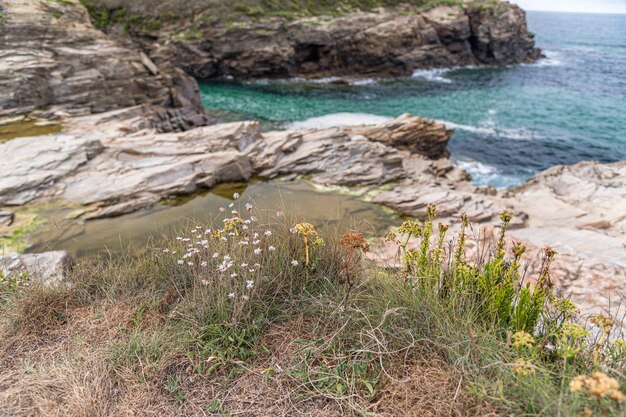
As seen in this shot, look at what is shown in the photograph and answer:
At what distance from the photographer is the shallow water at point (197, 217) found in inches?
266

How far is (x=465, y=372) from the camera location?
258 cm

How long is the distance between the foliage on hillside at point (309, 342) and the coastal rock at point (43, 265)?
0.53 metres

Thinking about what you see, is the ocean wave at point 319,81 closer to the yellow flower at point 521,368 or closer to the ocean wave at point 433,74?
the ocean wave at point 433,74

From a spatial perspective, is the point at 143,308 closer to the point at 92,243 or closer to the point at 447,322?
the point at 447,322

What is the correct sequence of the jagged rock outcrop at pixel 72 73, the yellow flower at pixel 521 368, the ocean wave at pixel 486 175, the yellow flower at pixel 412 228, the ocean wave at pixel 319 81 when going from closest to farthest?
the yellow flower at pixel 521 368 → the yellow flower at pixel 412 228 → the jagged rock outcrop at pixel 72 73 → the ocean wave at pixel 486 175 → the ocean wave at pixel 319 81

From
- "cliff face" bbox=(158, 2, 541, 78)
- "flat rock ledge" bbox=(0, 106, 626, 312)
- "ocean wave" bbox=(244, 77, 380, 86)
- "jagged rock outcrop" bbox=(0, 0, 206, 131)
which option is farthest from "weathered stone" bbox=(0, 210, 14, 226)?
"cliff face" bbox=(158, 2, 541, 78)

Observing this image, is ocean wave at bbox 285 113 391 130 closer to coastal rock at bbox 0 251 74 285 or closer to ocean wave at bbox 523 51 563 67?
coastal rock at bbox 0 251 74 285

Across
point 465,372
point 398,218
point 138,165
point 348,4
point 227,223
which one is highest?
point 348,4

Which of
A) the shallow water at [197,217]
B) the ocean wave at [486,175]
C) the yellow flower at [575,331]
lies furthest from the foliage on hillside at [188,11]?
the yellow flower at [575,331]

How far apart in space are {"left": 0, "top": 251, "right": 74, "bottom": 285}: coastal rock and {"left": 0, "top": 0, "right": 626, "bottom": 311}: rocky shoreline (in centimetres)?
244

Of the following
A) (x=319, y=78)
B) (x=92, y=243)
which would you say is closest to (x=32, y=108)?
(x=92, y=243)

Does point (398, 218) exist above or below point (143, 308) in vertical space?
below

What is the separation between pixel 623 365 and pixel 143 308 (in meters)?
3.95

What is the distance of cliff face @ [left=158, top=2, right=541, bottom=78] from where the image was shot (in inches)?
1181
